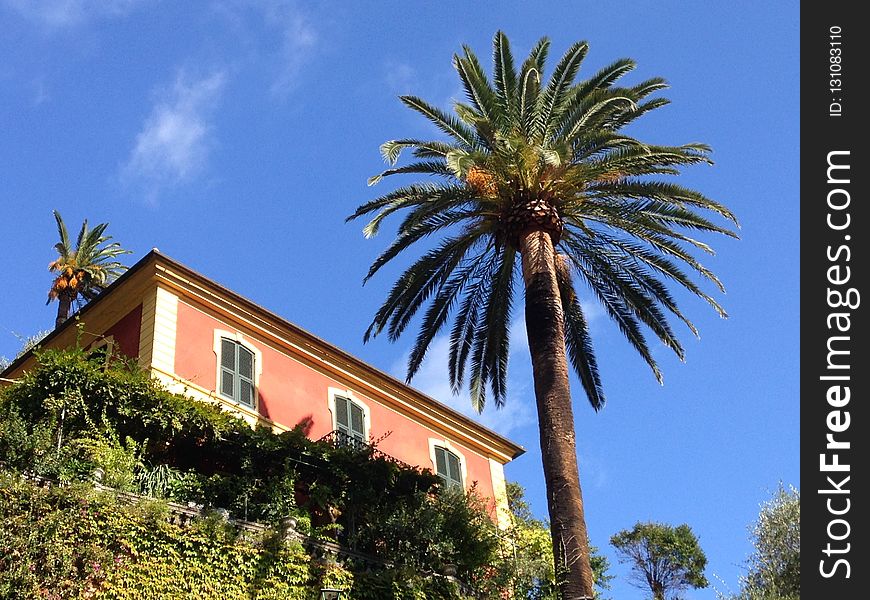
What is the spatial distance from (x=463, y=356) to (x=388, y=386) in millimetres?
3879

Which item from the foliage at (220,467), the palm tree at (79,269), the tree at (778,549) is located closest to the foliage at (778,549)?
the tree at (778,549)

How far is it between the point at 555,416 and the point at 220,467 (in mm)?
6013

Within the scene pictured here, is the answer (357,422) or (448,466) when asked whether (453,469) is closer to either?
(448,466)

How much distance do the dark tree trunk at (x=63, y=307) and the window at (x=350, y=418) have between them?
1982 cm

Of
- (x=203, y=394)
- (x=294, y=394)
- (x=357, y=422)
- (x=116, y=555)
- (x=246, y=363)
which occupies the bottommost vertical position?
(x=116, y=555)

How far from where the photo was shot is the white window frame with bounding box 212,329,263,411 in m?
19.6

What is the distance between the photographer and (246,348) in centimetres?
2081

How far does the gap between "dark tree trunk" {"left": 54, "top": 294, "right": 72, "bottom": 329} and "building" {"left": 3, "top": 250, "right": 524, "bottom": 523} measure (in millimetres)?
16669

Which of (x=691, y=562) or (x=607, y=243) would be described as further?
(x=691, y=562)

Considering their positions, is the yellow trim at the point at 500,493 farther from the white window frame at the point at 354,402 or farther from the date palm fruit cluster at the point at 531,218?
the date palm fruit cluster at the point at 531,218

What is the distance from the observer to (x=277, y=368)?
2131cm

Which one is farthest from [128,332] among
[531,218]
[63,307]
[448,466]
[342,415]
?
[63,307]
